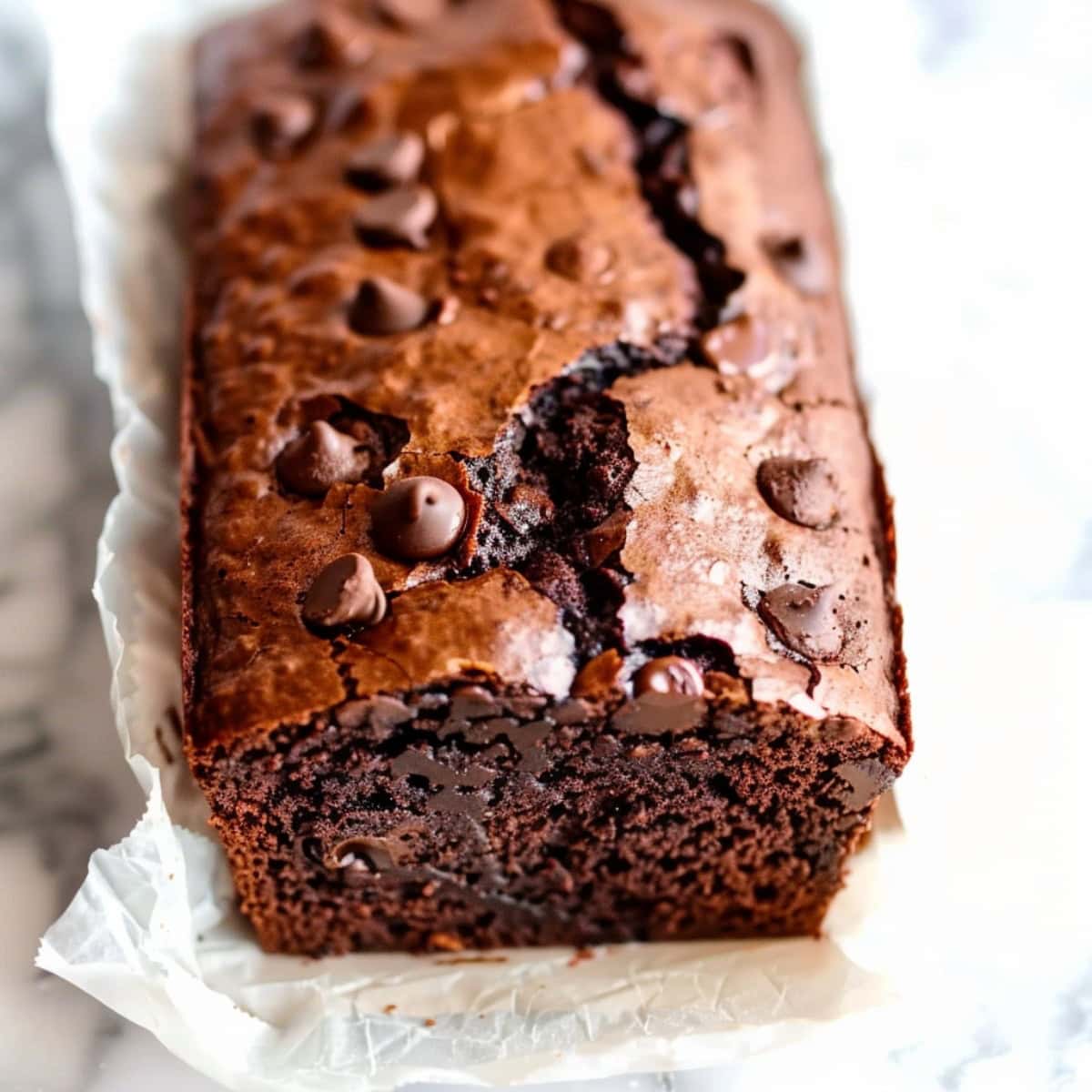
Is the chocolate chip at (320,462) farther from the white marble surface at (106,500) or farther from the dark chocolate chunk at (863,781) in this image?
the dark chocolate chunk at (863,781)

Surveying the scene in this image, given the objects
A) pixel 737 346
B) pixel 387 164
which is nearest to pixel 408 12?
pixel 387 164

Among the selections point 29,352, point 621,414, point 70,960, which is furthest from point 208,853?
point 29,352

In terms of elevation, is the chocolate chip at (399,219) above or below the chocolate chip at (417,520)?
above

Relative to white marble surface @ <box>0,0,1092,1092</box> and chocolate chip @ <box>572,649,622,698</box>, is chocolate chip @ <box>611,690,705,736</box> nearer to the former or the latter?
chocolate chip @ <box>572,649,622,698</box>

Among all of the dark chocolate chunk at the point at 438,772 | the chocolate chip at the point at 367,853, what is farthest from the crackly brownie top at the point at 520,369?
the chocolate chip at the point at 367,853

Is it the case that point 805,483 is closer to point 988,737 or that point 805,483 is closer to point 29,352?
point 988,737

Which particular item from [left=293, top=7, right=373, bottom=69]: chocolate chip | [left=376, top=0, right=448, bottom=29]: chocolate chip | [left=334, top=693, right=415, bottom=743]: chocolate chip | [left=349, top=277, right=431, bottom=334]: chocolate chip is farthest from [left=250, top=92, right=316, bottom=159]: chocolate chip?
[left=334, top=693, right=415, bottom=743]: chocolate chip
